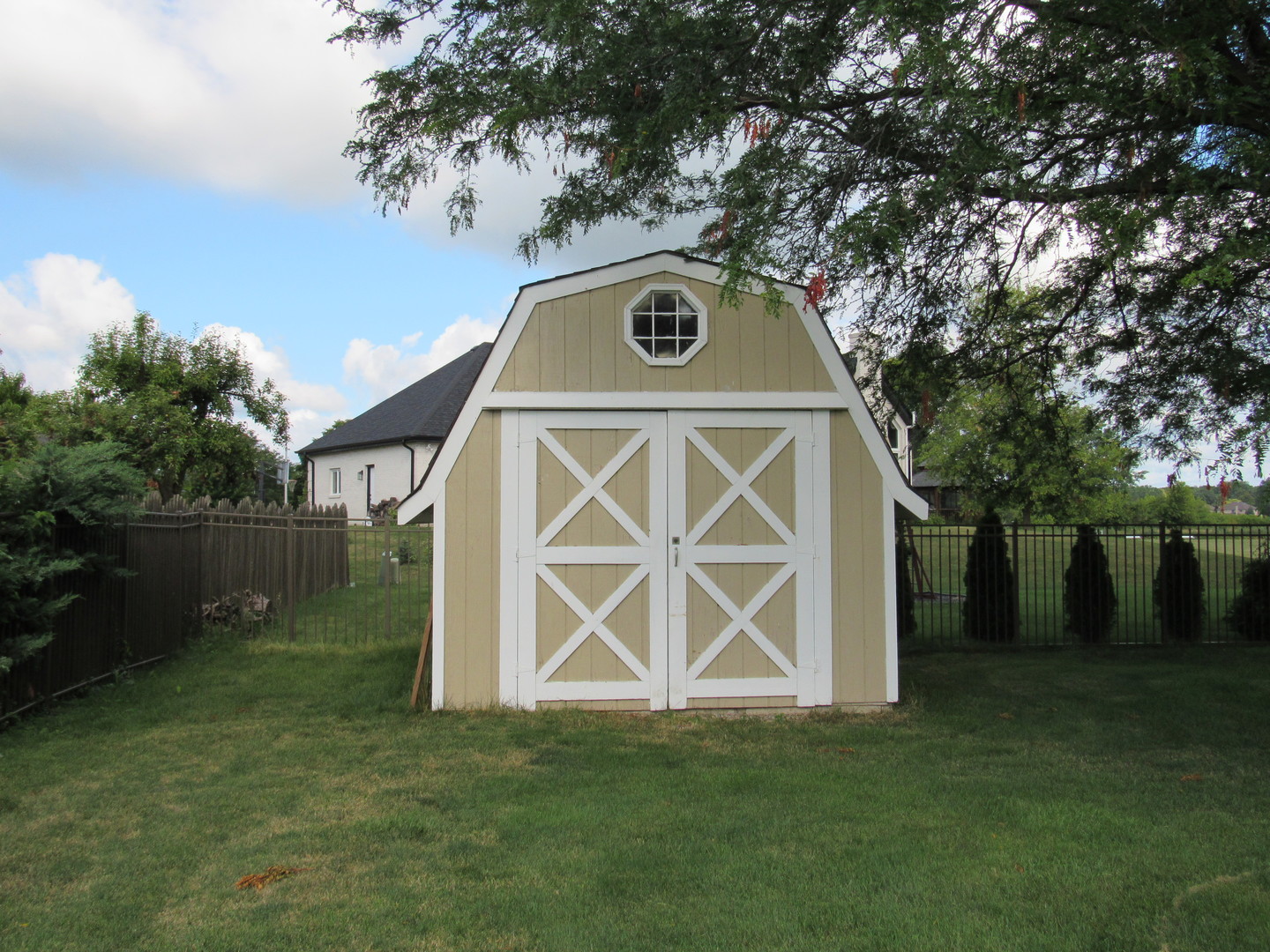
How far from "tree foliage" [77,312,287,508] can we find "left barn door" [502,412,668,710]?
18.9m

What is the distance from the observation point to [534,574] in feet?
24.9

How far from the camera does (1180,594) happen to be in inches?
500

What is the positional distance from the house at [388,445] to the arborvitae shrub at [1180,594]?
63.8ft

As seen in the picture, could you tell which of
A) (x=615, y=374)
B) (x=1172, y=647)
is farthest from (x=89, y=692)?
(x=1172, y=647)

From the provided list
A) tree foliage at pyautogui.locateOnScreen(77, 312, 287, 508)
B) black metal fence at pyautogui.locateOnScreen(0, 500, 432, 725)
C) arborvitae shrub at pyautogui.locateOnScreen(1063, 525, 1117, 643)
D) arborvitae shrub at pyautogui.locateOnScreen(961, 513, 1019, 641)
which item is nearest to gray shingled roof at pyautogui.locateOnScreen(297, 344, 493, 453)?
tree foliage at pyautogui.locateOnScreen(77, 312, 287, 508)

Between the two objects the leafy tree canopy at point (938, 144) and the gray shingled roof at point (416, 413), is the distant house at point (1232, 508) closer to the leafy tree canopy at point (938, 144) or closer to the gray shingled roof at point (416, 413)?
the leafy tree canopy at point (938, 144)

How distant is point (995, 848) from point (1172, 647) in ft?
30.2

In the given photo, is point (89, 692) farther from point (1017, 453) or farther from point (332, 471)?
point (332, 471)

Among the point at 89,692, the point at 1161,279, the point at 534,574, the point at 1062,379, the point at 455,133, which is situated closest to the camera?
the point at 534,574

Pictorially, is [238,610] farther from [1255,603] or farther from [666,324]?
[1255,603]

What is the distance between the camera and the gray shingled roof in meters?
28.9

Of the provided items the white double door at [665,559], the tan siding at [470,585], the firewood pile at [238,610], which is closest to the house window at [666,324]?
the white double door at [665,559]

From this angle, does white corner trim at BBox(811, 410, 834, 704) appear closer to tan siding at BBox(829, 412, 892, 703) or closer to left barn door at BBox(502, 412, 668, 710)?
tan siding at BBox(829, 412, 892, 703)

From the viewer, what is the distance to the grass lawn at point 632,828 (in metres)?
3.68
